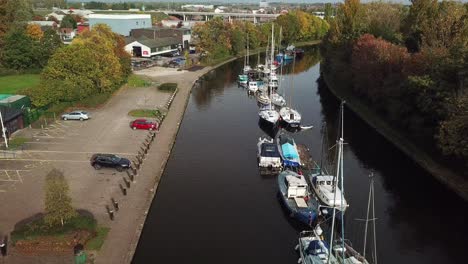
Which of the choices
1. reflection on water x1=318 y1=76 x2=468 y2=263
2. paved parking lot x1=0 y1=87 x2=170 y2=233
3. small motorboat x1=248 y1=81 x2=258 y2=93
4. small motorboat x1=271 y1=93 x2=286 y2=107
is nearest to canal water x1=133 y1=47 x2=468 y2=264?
reflection on water x1=318 y1=76 x2=468 y2=263

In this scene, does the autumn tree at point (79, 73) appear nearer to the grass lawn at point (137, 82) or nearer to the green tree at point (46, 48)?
the grass lawn at point (137, 82)

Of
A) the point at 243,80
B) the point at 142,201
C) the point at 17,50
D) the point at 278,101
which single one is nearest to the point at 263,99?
the point at 278,101

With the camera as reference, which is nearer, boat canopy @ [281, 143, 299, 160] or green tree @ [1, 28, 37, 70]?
boat canopy @ [281, 143, 299, 160]

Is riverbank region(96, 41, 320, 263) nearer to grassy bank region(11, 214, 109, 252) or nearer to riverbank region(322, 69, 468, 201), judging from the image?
grassy bank region(11, 214, 109, 252)

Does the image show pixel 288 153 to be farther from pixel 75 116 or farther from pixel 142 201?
pixel 75 116

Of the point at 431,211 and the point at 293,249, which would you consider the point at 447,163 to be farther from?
the point at 293,249

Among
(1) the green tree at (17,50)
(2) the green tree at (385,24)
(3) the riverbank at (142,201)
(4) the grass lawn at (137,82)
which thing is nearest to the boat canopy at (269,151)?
(3) the riverbank at (142,201)
